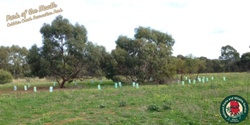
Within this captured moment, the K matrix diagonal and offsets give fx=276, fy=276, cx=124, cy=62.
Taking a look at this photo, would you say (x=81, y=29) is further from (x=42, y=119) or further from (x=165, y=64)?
(x=42, y=119)

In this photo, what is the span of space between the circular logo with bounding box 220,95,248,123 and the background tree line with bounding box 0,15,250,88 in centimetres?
1918

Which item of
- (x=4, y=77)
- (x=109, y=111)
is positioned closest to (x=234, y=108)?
(x=109, y=111)

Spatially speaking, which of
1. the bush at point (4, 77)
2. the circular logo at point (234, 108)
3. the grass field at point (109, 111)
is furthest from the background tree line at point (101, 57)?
the circular logo at point (234, 108)

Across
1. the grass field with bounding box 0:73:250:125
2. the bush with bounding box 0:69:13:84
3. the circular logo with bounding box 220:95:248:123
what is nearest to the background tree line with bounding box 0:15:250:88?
the bush with bounding box 0:69:13:84

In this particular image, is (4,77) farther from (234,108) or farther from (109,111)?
(234,108)

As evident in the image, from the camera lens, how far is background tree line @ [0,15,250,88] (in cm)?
2460

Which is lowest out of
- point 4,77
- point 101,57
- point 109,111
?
point 109,111

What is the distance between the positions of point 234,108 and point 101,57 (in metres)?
21.8

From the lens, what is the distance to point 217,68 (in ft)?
241

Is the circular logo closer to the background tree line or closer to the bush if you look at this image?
the background tree line

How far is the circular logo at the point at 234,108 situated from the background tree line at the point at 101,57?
19179 millimetres

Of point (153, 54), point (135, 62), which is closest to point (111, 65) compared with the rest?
point (135, 62)

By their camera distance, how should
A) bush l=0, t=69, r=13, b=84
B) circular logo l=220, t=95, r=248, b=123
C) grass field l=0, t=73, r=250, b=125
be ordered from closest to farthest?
circular logo l=220, t=95, r=248, b=123
grass field l=0, t=73, r=250, b=125
bush l=0, t=69, r=13, b=84

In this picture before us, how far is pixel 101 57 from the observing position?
27219mm
